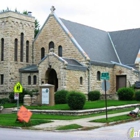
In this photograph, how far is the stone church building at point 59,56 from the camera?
40625 mm

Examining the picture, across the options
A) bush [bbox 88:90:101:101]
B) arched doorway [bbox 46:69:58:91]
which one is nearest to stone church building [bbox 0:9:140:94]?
arched doorway [bbox 46:69:58:91]

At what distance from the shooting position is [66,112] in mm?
26766

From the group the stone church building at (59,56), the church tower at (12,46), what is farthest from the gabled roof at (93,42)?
the church tower at (12,46)

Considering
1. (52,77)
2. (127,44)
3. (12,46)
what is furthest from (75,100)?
(127,44)

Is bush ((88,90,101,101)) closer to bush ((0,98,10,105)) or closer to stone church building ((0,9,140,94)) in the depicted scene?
stone church building ((0,9,140,94))

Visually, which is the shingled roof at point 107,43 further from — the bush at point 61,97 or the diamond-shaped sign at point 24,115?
the diamond-shaped sign at point 24,115

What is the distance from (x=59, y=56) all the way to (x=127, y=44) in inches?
406

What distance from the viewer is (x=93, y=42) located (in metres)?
46.5

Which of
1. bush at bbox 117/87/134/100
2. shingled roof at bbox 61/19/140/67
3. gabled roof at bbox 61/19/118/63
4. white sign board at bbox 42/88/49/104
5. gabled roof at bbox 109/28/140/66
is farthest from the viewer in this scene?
gabled roof at bbox 109/28/140/66

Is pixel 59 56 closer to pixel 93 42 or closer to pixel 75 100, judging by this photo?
pixel 93 42

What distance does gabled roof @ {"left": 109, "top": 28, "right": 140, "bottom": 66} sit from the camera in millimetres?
46656

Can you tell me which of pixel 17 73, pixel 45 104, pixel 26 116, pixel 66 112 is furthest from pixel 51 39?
pixel 26 116

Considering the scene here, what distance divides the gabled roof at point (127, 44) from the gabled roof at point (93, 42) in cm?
92

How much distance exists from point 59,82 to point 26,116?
17.6 m
